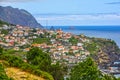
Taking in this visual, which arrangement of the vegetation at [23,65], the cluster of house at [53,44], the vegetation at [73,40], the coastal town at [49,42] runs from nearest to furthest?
1. the vegetation at [23,65]
2. the cluster of house at [53,44]
3. the coastal town at [49,42]
4. the vegetation at [73,40]

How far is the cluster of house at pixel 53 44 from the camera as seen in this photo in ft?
326

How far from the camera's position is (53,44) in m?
114

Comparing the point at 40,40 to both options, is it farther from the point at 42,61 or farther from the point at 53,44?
the point at 42,61

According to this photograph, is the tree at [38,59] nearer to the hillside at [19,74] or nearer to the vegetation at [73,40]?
the hillside at [19,74]

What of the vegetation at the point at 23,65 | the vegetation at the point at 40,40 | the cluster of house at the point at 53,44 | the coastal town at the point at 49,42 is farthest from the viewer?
the vegetation at the point at 40,40

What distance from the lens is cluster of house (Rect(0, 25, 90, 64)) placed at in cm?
9931

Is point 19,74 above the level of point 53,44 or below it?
above

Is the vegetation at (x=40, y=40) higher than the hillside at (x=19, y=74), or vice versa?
the hillside at (x=19, y=74)

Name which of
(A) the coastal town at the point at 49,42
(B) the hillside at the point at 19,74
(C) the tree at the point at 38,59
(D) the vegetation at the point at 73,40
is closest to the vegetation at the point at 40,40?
(A) the coastal town at the point at 49,42

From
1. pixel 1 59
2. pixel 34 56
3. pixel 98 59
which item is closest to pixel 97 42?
pixel 98 59

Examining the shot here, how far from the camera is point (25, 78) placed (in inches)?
476

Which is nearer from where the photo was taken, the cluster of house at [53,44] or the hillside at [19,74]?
the hillside at [19,74]

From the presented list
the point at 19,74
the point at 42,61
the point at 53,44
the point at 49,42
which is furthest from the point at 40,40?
the point at 19,74

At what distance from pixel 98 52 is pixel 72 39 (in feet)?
58.6
